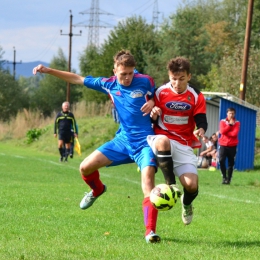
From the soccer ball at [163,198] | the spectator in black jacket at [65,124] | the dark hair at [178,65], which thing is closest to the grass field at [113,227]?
the soccer ball at [163,198]

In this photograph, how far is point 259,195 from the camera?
1491 centimetres

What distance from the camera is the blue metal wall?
25.7 metres

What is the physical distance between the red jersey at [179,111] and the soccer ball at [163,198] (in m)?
0.79

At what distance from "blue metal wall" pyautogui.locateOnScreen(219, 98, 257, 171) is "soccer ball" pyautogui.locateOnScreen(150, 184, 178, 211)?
59.7 ft

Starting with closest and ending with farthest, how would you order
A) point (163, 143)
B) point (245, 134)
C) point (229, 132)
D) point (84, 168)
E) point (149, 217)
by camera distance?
point (149, 217)
point (163, 143)
point (84, 168)
point (229, 132)
point (245, 134)

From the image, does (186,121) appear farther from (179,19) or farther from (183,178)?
(179,19)

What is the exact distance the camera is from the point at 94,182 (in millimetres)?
Answer: 8938

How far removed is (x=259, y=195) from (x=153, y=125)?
7145 mm

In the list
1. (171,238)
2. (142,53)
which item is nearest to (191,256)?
(171,238)

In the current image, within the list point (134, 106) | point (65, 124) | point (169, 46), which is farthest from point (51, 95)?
point (134, 106)

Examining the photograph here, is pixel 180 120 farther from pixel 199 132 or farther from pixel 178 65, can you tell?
pixel 178 65

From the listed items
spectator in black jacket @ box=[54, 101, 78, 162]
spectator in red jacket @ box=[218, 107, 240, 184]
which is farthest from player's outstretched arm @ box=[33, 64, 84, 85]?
spectator in black jacket @ box=[54, 101, 78, 162]

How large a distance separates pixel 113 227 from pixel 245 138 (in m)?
18.1

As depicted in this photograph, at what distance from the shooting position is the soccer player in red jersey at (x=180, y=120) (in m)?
8.02
